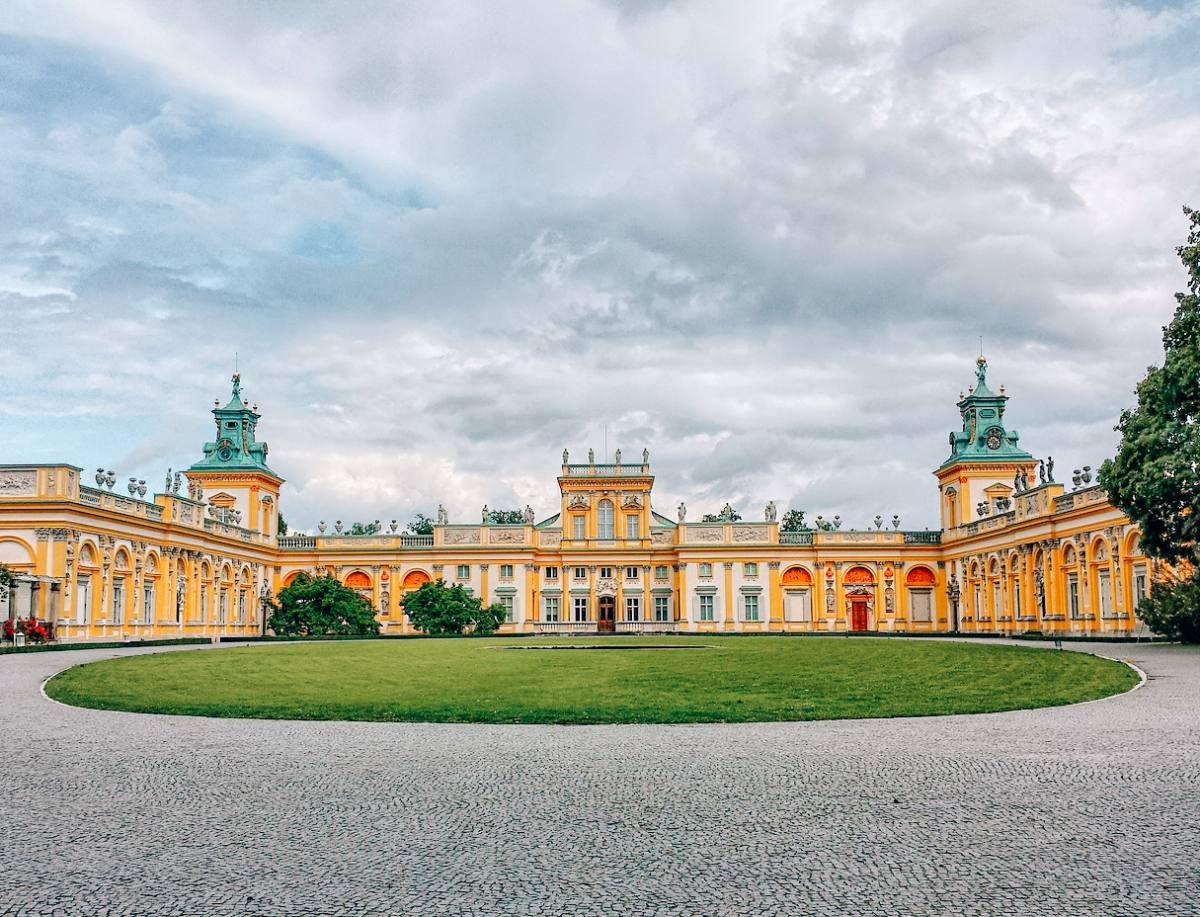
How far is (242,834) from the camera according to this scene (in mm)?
7281

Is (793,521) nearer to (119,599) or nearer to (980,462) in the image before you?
(980,462)

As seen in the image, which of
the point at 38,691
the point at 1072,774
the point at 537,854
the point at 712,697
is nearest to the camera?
the point at 537,854

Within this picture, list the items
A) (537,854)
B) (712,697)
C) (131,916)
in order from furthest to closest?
(712,697) → (537,854) → (131,916)

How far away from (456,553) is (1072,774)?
2515 inches

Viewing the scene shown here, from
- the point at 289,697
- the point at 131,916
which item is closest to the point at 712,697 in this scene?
the point at 289,697

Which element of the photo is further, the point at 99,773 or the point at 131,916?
the point at 99,773

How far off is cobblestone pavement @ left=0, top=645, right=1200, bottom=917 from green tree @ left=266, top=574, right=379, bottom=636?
2020 inches

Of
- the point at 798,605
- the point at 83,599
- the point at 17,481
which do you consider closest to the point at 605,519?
the point at 798,605

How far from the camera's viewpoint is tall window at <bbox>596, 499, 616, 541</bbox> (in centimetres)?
7325

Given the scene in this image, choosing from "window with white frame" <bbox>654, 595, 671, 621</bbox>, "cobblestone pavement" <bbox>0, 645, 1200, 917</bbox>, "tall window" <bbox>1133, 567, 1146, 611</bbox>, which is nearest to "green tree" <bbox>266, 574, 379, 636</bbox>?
"window with white frame" <bbox>654, 595, 671, 621</bbox>

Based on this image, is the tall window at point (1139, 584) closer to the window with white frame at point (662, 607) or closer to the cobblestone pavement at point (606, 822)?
the window with white frame at point (662, 607)

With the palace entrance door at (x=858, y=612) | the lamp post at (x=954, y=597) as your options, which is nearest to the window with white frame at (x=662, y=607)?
the palace entrance door at (x=858, y=612)

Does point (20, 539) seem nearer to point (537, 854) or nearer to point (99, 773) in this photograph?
point (99, 773)

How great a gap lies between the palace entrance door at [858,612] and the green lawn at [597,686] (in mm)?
41733
